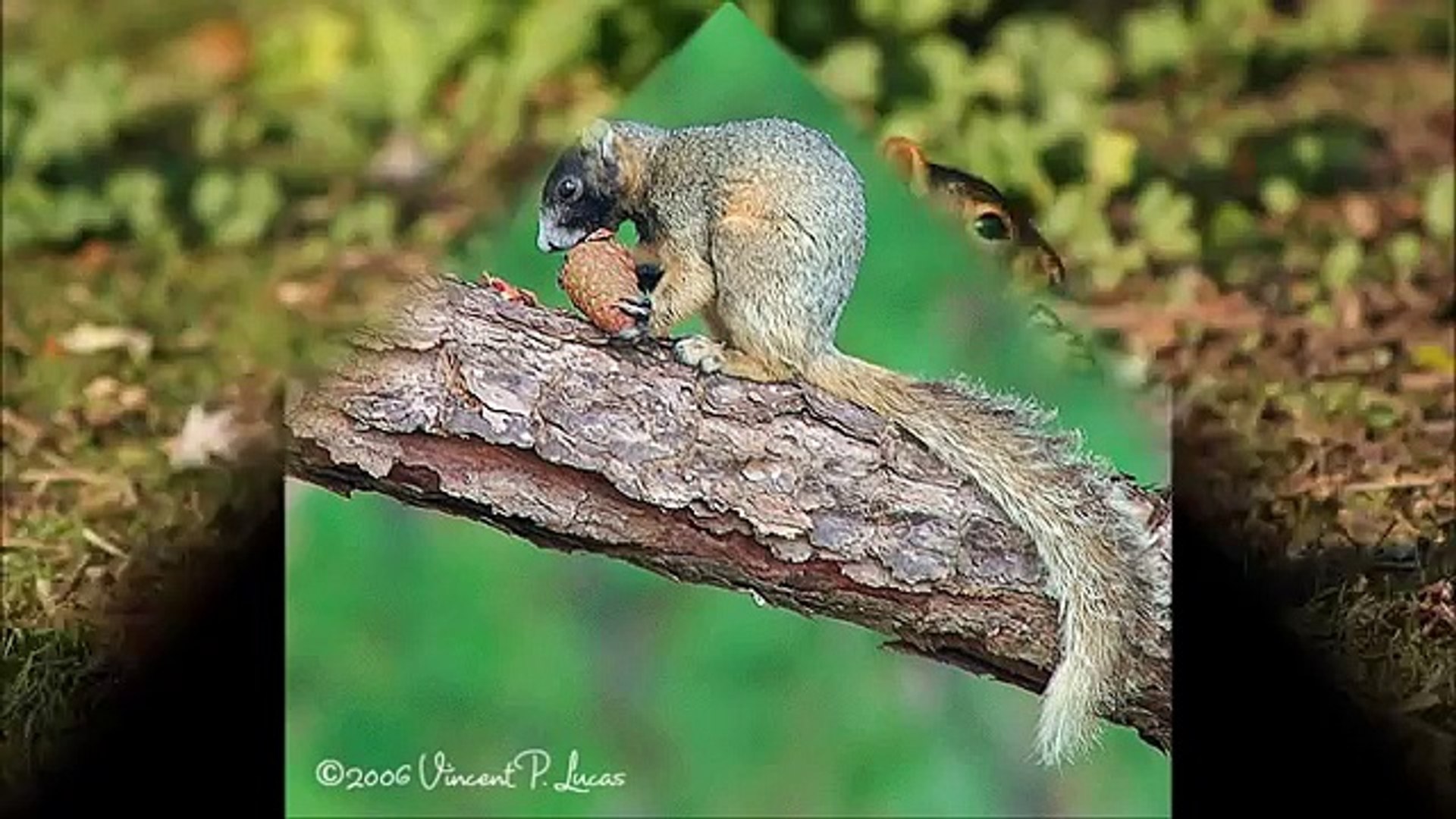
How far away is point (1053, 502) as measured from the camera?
149cm

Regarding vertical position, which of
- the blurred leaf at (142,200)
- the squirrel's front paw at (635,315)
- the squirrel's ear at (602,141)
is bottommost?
the squirrel's front paw at (635,315)

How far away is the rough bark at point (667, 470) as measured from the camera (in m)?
1.46

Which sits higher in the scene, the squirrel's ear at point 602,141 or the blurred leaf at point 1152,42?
the blurred leaf at point 1152,42

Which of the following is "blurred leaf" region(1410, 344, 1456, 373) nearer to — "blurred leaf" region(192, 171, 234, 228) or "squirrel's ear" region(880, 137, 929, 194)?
"squirrel's ear" region(880, 137, 929, 194)

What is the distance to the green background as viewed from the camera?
149cm

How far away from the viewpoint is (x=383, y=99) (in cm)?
252

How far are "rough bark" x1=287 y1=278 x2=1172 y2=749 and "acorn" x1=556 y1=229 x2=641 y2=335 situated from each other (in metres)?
0.01

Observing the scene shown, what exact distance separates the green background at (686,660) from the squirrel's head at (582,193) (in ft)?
0.05

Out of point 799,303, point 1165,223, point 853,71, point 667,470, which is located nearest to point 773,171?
point 799,303

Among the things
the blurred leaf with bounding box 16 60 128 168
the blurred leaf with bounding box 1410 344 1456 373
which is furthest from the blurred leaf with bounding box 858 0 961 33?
the blurred leaf with bounding box 16 60 128 168

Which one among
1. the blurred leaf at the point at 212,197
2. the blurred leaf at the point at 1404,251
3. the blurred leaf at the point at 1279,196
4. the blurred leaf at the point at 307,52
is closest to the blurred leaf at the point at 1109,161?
the blurred leaf at the point at 1279,196

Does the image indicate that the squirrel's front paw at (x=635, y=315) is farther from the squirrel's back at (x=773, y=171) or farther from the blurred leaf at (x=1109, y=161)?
the blurred leaf at (x=1109, y=161)

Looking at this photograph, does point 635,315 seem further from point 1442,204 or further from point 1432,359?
point 1442,204

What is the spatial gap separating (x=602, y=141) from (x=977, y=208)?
0.81 ft
